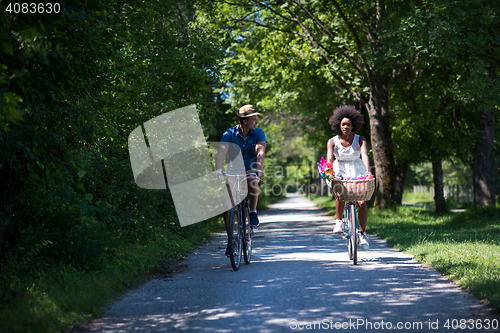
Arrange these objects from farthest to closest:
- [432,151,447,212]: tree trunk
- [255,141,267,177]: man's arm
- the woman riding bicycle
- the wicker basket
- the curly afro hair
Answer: [432,151,447,212]: tree trunk < the curly afro hair < the woman riding bicycle < [255,141,267,177]: man's arm < the wicker basket

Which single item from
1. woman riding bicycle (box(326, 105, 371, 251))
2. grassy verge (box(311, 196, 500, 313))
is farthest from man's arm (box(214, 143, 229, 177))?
grassy verge (box(311, 196, 500, 313))

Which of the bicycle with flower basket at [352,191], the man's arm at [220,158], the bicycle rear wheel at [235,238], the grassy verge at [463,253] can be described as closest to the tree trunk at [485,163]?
the grassy verge at [463,253]

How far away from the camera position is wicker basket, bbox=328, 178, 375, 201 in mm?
7077

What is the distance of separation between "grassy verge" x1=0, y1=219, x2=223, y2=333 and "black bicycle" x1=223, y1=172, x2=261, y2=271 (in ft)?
3.76

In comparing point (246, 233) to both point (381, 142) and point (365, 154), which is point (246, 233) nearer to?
point (365, 154)

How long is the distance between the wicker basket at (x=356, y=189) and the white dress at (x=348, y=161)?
1.87 feet

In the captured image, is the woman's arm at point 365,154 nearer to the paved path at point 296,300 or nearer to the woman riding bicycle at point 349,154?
the woman riding bicycle at point 349,154

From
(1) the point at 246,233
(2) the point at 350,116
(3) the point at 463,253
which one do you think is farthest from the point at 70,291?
(3) the point at 463,253

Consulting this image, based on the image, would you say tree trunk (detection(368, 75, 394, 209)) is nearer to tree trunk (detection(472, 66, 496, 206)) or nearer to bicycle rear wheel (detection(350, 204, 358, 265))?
tree trunk (detection(472, 66, 496, 206))

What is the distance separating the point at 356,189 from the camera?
23.4ft

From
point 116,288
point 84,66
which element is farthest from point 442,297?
point 84,66

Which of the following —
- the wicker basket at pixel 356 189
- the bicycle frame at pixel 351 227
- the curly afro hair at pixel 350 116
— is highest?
the curly afro hair at pixel 350 116

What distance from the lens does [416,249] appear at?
8.35m

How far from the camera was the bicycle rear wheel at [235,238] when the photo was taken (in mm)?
6883
